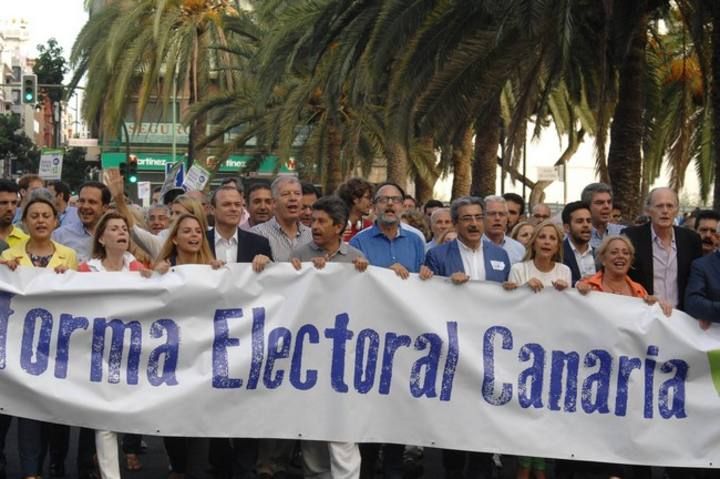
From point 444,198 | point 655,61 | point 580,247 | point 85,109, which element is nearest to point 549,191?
point 444,198

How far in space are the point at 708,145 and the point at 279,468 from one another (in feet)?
59.3

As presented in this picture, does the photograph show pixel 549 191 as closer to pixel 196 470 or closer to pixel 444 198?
pixel 444 198

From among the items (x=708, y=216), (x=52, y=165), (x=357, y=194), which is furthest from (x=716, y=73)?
(x=52, y=165)

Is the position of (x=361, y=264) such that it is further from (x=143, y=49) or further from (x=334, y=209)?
(x=143, y=49)

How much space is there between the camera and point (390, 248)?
862 cm

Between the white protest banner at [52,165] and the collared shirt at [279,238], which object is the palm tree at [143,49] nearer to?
the white protest banner at [52,165]

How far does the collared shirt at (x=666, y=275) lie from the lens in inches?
319

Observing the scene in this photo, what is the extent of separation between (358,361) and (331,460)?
558 mm

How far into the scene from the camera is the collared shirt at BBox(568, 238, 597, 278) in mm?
8648

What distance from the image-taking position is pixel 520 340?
7457 mm

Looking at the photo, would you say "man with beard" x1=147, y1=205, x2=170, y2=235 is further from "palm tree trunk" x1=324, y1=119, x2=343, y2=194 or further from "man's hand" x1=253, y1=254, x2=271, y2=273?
"palm tree trunk" x1=324, y1=119, x2=343, y2=194

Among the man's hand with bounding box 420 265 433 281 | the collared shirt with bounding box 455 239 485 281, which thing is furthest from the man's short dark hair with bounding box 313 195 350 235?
the collared shirt with bounding box 455 239 485 281

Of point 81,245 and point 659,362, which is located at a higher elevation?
point 81,245

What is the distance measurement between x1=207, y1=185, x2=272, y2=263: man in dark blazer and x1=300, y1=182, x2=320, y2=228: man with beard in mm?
1563
